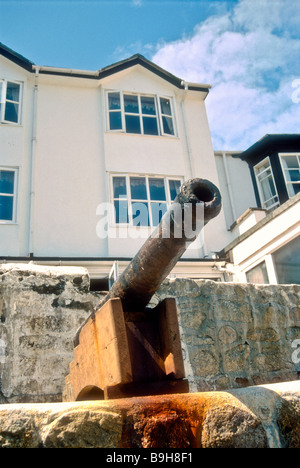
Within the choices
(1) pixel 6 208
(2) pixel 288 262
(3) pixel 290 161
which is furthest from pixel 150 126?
(2) pixel 288 262

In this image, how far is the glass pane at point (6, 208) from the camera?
1124 centimetres

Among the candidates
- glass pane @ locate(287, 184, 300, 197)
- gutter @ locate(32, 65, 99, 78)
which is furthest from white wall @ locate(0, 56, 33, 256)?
glass pane @ locate(287, 184, 300, 197)

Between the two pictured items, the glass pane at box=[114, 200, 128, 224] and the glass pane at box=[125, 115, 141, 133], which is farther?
the glass pane at box=[125, 115, 141, 133]

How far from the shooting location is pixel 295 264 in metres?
9.49

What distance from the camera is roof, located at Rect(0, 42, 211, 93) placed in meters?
13.0

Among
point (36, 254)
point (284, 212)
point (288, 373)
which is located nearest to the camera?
point (288, 373)

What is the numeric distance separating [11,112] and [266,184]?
7.83m

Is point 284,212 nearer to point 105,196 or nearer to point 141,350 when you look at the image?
point 105,196

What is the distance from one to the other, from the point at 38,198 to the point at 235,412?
10.1 m

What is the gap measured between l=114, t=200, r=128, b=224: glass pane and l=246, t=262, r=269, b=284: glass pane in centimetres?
348

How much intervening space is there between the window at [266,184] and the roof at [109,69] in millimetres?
3110

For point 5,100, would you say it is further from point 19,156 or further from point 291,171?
point 291,171

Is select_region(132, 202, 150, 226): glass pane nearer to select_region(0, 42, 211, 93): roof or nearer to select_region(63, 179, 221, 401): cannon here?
select_region(0, 42, 211, 93): roof
